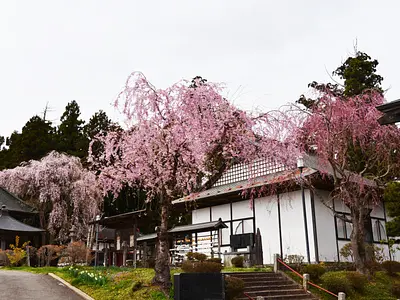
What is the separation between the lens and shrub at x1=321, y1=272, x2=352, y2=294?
14.6 m

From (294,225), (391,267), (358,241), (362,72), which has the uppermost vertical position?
(362,72)

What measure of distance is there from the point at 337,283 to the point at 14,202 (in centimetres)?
2671

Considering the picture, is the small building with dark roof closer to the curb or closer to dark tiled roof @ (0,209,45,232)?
dark tiled roof @ (0,209,45,232)

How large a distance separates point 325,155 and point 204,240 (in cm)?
1038

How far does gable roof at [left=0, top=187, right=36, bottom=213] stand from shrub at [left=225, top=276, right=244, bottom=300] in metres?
24.6

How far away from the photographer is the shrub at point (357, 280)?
591 inches

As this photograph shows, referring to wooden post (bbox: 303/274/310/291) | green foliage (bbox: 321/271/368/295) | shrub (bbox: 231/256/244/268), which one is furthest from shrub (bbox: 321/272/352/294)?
shrub (bbox: 231/256/244/268)

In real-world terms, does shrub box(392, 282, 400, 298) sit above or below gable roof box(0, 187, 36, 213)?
below

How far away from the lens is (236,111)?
1372 cm

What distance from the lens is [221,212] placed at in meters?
23.4

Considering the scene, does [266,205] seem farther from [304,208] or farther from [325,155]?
[325,155]

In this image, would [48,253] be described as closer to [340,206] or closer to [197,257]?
[197,257]

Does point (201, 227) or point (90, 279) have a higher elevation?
point (201, 227)

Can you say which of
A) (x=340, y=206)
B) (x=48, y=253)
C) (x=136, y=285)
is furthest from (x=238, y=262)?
(x=48, y=253)
